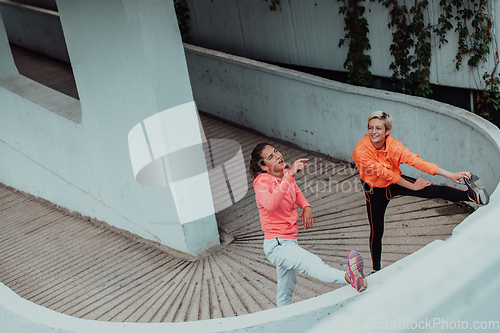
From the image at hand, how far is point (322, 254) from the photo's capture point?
6062mm

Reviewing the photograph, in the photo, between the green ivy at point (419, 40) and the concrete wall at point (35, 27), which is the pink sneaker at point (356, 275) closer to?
the green ivy at point (419, 40)

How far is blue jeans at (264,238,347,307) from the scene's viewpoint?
3.62m

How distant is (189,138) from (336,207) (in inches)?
97.6

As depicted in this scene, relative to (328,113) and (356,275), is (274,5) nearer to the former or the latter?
(328,113)

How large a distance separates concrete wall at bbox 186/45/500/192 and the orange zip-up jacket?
176 centimetres

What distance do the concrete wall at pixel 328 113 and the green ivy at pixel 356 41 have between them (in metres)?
0.83

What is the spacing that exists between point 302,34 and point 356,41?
1.55 m

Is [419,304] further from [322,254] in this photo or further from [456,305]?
[322,254]

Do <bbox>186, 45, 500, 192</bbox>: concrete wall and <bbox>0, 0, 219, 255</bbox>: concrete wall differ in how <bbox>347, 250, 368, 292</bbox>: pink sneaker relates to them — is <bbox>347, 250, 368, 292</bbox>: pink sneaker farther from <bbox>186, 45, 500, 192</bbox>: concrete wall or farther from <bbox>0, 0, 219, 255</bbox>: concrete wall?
<bbox>0, 0, 219, 255</bbox>: concrete wall

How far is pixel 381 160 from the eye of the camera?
4.47 meters

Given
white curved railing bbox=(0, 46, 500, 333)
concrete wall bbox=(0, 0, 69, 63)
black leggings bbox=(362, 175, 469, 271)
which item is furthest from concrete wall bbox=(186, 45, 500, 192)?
concrete wall bbox=(0, 0, 69, 63)

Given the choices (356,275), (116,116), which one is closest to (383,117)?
(356,275)

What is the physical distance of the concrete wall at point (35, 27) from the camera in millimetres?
14617

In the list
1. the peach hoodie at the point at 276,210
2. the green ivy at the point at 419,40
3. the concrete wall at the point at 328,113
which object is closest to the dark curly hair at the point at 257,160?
the peach hoodie at the point at 276,210
